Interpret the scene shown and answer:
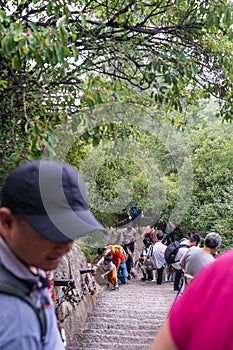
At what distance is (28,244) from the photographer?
131 cm

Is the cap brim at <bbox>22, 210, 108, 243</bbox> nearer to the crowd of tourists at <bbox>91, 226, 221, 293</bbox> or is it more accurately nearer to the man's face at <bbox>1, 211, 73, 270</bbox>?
the man's face at <bbox>1, 211, 73, 270</bbox>

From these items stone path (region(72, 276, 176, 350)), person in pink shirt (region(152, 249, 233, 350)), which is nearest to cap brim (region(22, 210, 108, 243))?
person in pink shirt (region(152, 249, 233, 350))

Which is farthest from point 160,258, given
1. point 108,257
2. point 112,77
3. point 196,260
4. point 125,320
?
point 112,77

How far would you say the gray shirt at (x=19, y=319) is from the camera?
3.84 ft

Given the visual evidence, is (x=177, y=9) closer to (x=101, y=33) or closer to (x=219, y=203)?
(x=101, y=33)

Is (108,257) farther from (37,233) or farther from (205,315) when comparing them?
(205,315)

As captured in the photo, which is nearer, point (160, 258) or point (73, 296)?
point (73, 296)

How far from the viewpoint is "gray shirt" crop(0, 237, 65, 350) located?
117 cm

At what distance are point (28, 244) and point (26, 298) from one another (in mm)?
142

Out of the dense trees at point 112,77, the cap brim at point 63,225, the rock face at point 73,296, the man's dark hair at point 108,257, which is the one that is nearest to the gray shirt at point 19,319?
the cap brim at point 63,225

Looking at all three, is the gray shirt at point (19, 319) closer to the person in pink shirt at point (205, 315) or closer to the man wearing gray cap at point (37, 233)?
the man wearing gray cap at point (37, 233)

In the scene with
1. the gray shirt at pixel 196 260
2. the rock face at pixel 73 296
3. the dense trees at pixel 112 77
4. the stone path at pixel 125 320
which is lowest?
the stone path at pixel 125 320

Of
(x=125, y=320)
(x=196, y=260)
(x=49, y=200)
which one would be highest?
(x=49, y=200)

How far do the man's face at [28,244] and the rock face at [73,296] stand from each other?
157 inches
